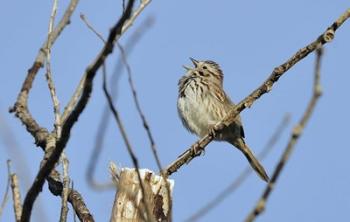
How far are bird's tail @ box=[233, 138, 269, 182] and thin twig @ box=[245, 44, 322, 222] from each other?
7373 mm

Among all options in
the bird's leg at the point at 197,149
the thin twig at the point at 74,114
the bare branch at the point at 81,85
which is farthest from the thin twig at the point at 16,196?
the bird's leg at the point at 197,149

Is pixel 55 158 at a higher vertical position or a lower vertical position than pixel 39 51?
lower

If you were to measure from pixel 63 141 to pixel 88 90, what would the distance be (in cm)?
28

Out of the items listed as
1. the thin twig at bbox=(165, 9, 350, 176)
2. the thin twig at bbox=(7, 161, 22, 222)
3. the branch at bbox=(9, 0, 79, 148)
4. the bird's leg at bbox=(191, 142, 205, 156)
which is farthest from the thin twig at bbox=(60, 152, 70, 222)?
the bird's leg at bbox=(191, 142, 205, 156)

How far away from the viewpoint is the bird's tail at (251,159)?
363 inches

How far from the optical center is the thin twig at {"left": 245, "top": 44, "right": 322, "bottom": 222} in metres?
1.72

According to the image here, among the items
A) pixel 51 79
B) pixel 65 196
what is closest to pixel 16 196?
pixel 65 196

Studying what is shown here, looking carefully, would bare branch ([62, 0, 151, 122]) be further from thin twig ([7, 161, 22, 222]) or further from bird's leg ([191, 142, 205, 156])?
bird's leg ([191, 142, 205, 156])

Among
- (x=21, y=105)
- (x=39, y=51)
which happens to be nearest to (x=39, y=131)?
(x=21, y=105)

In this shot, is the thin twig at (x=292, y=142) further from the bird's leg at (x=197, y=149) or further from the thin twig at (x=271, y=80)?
the bird's leg at (x=197, y=149)

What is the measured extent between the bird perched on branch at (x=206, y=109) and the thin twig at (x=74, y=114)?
6.33 meters

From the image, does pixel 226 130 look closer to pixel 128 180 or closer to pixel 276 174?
pixel 128 180

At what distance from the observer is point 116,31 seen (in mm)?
2238

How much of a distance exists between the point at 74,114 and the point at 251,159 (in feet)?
23.0
